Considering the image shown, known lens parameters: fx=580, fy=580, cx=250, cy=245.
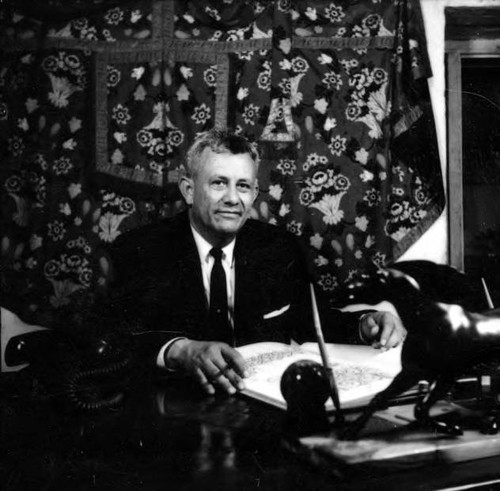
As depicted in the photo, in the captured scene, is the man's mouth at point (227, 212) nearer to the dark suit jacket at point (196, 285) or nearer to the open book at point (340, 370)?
the dark suit jacket at point (196, 285)

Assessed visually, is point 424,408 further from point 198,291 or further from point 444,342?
point 198,291

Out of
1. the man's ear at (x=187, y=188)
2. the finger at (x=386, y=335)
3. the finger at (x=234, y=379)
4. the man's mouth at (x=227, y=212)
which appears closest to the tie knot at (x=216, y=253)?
the man's mouth at (x=227, y=212)

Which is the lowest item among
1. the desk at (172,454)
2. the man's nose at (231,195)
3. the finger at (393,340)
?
the desk at (172,454)

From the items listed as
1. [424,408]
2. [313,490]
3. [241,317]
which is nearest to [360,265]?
[241,317]

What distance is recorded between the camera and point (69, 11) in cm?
236

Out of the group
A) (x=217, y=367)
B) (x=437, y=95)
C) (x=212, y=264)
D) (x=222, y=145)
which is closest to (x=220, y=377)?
(x=217, y=367)

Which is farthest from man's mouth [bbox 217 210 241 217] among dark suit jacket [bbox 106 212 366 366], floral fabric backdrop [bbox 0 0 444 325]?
floral fabric backdrop [bbox 0 0 444 325]

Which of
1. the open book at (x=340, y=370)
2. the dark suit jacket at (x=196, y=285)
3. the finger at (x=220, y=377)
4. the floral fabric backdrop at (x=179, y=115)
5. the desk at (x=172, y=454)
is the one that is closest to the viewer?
the desk at (x=172, y=454)

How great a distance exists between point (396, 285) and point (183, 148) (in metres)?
1.69

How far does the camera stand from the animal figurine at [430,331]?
2.77 feet

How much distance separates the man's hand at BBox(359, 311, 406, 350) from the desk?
0.51m

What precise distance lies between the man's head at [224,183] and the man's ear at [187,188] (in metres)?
0.05

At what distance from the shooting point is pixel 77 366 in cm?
123

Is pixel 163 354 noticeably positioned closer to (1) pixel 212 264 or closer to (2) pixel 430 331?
(1) pixel 212 264
